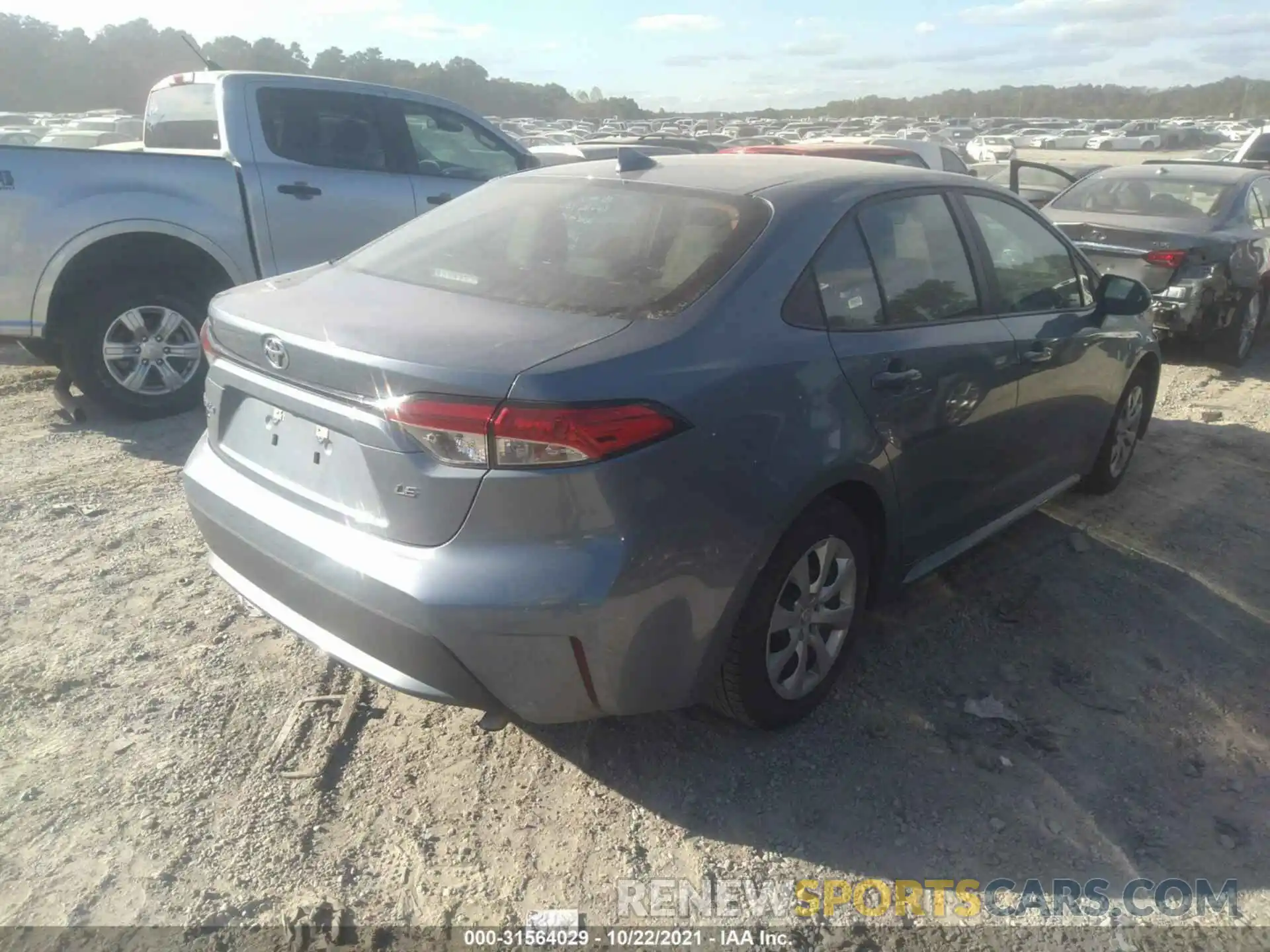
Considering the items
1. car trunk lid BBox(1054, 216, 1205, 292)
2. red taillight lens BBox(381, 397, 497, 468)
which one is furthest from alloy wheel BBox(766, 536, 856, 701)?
car trunk lid BBox(1054, 216, 1205, 292)

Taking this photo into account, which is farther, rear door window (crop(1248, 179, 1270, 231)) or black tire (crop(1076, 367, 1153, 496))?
rear door window (crop(1248, 179, 1270, 231))

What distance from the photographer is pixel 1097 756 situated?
9.83ft

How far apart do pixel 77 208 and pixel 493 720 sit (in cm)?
433

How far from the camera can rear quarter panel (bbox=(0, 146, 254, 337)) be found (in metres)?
5.14

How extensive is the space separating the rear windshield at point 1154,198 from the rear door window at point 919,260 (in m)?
5.55

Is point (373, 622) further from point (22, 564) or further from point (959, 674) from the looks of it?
point (22, 564)

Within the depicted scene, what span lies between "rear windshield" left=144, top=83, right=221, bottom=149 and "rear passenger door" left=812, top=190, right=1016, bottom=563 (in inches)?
186

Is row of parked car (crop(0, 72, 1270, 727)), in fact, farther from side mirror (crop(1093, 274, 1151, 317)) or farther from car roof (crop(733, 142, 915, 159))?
car roof (crop(733, 142, 915, 159))

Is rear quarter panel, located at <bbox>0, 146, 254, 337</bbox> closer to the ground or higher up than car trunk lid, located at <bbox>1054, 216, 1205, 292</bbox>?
higher up

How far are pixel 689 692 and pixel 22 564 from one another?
9.61ft

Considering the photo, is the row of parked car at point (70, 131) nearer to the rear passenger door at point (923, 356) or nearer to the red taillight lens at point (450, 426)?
the rear passenger door at point (923, 356)

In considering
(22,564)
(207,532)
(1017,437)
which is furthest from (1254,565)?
(22,564)

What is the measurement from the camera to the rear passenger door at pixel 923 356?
2977mm

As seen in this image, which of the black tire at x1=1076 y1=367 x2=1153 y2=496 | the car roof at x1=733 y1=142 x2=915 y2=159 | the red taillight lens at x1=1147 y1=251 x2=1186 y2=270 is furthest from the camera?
the car roof at x1=733 y1=142 x2=915 y2=159
